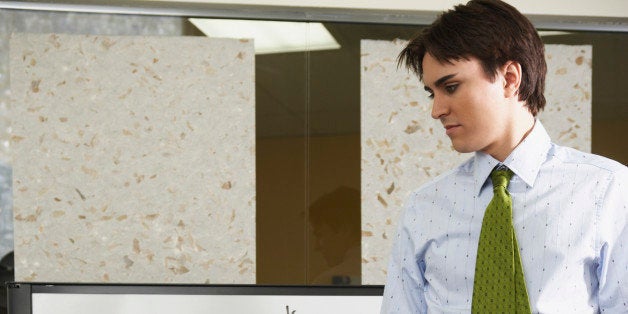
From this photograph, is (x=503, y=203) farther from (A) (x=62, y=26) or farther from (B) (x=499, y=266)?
(A) (x=62, y=26)

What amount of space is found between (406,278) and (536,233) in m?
0.33

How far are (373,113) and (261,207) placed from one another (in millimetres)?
721

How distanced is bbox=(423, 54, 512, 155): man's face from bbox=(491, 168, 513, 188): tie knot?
0.06 metres

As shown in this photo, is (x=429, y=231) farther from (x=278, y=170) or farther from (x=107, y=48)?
(x=107, y=48)

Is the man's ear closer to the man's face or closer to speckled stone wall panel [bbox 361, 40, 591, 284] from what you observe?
the man's face

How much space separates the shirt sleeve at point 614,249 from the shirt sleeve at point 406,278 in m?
0.40

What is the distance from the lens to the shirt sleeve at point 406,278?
158cm

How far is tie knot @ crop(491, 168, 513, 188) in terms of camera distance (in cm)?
146

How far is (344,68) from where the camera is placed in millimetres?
3346

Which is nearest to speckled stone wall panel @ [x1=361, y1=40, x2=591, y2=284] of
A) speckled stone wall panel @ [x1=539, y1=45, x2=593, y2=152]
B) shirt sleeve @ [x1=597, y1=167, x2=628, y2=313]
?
speckled stone wall panel @ [x1=539, y1=45, x2=593, y2=152]

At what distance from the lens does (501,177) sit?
147 centimetres

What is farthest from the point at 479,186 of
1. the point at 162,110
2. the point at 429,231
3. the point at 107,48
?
the point at 107,48

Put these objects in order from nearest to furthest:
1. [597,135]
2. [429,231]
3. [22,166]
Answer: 1. [429,231]
2. [22,166]
3. [597,135]

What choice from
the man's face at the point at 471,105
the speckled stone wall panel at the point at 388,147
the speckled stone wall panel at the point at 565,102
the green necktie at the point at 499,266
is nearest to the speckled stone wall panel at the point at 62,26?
the speckled stone wall panel at the point at 388,147
